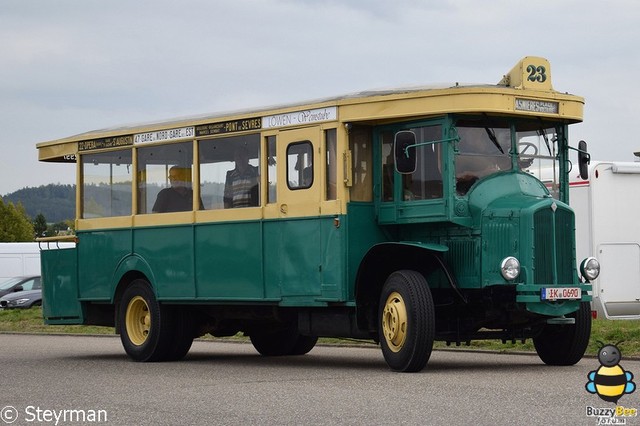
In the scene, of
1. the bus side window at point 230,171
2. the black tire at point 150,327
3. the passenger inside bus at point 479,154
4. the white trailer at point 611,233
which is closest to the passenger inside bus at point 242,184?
the bus side window at point 230,171

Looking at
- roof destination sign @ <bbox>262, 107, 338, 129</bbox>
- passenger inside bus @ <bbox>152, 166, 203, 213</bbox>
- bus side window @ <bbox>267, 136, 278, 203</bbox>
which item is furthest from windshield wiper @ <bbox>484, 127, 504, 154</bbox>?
passenger inside bus @ <bbox>152, 166, 203, 213</bbox>

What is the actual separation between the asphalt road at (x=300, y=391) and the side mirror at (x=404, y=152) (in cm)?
227

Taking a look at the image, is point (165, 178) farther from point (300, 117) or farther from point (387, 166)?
point (387, 166)

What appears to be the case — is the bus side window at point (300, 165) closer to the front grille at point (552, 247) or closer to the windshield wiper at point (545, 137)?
the windshield wiper at point (545, 137)

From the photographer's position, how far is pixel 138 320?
19344 millimetres

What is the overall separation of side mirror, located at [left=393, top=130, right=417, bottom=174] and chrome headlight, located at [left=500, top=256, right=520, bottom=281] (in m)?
1.60

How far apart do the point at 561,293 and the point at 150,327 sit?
615cm

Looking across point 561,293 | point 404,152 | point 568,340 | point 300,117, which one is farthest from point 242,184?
point 561,293

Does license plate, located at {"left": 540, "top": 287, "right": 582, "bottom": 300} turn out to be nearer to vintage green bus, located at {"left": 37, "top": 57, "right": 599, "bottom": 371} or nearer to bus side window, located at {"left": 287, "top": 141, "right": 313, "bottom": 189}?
vintage green bus, located at {"left": 37, "top": 57, "right": 599, "bottom": 371}

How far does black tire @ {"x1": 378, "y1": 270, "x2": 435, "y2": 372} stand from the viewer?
14.9 m

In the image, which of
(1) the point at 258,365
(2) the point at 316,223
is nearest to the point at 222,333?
(1) the point at 258,365

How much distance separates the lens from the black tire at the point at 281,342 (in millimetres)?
19875

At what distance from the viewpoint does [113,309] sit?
2017cm

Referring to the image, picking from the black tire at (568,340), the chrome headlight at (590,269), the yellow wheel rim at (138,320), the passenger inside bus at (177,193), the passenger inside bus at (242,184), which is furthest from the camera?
the yellow wheel rim at (138,320)
